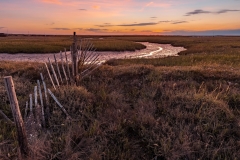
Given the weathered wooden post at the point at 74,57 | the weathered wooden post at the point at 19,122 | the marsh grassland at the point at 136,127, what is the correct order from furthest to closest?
the weathered wooden post at the point at 74,57 < the marsh grassland at the point at 136,127 < the weathered wooden post at the point at 19,122

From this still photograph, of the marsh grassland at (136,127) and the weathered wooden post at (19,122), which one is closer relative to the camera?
the weathered wooden post at (19,122)

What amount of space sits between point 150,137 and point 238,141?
6.66 ft

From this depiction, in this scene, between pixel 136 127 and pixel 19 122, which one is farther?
pixel 136 127

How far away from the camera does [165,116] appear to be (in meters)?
5.55

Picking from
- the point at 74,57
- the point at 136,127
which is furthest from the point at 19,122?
the point at 74,57

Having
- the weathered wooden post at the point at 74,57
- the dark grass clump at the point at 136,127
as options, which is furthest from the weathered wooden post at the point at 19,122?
A: the weathered wooden post at the point at 74,57

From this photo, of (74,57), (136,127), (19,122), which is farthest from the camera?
(74,57)

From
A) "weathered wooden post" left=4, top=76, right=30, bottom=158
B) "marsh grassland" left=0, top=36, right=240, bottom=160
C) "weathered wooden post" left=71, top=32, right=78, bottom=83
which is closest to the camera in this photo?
"weathered wooden post" left=4, top=76, right=30, bottom=158

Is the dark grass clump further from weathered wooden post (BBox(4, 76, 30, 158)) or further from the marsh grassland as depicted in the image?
weathered wooden post (BBox(4, 76, 30, 158))

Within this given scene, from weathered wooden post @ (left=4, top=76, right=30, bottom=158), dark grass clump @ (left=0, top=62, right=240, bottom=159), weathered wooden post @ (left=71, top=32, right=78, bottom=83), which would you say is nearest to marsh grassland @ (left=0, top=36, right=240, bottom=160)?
dark grass clump @ (left=0, top=62, right=240, bottom=159)

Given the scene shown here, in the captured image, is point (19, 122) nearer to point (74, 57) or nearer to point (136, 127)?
point (136, 127)

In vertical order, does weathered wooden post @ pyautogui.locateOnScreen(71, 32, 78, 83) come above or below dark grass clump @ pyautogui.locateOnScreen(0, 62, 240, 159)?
above

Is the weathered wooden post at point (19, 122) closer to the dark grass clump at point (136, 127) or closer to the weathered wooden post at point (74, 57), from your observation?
the dark grass clump at point (136, 127)

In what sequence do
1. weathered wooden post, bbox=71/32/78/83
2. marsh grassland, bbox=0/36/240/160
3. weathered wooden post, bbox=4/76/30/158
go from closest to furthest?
weathered wooden post, bbox=4/76/30/158 → marsh grassland, bbox=0/36/240/160 → weathered wooden post, bbox=71/32/78/83
